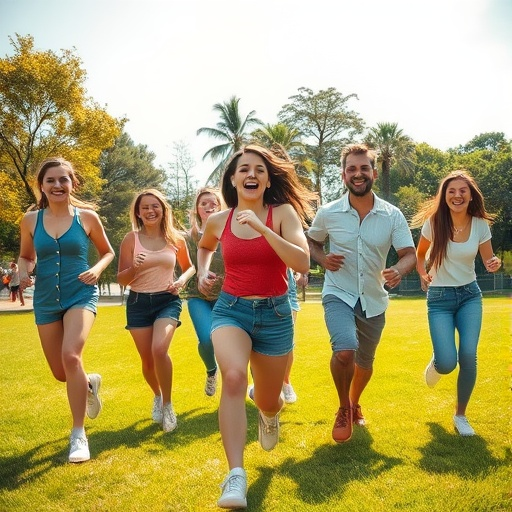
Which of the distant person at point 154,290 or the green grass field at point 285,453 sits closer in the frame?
the green grass field at point 285,453

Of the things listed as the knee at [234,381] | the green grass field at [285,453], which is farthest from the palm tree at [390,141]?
the knee at [234,381]

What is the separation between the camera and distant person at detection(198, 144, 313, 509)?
3.59 metres

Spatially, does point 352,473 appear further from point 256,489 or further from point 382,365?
point 382,365

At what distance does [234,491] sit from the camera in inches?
130

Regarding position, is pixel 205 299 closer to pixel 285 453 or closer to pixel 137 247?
pixel 137 247

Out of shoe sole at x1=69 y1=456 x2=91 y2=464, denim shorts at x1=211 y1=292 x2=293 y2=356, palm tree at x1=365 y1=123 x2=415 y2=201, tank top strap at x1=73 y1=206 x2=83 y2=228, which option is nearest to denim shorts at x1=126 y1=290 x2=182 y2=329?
tank top strap at x1=73 y1=206 x2=83 y2=228

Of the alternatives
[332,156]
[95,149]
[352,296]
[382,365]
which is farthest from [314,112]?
[352,296]

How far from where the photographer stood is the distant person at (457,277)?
513 centimetres

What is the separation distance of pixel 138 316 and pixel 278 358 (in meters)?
2.20

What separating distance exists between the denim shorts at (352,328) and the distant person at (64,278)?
2167mm

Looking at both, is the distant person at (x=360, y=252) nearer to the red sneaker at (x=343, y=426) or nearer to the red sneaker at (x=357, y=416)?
the red sneaker at (x=357, y=416)

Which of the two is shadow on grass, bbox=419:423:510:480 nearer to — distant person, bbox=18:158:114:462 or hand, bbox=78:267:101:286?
distant person, bbox=18:158:114:462

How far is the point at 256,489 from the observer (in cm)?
382

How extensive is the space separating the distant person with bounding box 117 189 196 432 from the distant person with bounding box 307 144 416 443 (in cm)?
165
